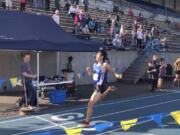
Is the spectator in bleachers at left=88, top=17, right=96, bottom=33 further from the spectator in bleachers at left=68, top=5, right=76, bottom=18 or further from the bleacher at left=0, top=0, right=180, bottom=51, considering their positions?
the spectator in bleachers at left=68, top=5, right=76, bottom=18

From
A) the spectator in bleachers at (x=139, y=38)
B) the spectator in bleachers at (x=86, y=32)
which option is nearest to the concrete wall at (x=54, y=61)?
the spectator in bleachers at (x=139, y=38)

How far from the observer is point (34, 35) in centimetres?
1738

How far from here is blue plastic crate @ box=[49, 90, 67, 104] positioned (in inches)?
643

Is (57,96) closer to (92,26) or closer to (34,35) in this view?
(34,35)

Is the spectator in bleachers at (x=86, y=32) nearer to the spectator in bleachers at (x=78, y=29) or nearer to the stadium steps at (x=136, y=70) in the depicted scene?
the spectator in bleachers at (x=78, y=29)

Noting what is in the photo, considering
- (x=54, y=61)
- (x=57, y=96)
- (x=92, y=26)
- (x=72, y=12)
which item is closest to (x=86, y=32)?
(x=92, y=26)

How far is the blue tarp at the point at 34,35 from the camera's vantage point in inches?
604

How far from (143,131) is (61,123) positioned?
7.36 feet

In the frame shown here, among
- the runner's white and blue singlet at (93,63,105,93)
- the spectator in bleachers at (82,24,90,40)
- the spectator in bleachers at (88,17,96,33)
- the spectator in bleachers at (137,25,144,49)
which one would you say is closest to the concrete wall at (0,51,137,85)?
the spectator in bleachers at (137,25,144,49)

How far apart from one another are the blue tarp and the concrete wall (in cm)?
201

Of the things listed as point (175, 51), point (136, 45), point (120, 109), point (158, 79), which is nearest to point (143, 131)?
point (120, 109)

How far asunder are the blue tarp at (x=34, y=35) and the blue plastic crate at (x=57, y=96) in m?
1.46

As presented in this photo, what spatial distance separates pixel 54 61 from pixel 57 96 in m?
6.06

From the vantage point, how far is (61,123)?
12.5m
